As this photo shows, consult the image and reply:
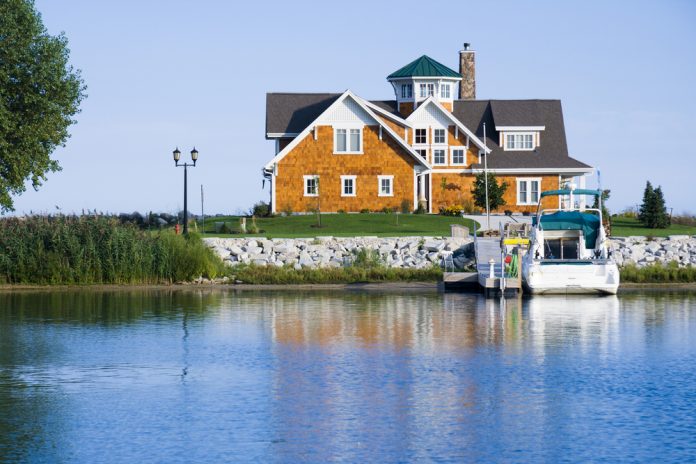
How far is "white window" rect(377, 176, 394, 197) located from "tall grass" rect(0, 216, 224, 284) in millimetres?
28735

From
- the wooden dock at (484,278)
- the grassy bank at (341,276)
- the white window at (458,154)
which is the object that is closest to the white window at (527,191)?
the white window at (458,154)

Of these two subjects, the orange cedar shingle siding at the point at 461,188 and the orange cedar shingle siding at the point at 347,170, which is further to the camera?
the orange cedar shingle siding at the point at 461,188

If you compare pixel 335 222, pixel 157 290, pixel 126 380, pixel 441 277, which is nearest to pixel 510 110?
pixel 335 222

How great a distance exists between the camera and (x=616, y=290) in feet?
123

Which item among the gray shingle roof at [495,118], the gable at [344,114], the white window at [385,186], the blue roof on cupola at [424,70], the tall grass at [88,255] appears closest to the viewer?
the tall grass at [88,255]

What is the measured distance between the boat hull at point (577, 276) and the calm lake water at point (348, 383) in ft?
10.5

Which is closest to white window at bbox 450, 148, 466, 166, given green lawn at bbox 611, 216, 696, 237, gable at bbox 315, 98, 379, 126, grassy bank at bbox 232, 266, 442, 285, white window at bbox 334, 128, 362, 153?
gable at bbox 315, 98, 379, 126

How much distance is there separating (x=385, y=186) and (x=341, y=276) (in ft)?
91.7

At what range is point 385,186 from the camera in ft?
226

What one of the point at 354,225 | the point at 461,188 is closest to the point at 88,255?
the point at 354,225

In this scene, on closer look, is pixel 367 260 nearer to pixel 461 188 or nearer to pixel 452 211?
pixel 452 211

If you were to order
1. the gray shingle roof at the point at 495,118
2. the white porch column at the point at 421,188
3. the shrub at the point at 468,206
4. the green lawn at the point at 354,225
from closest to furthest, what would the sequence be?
the green lawn at the point at 354,225 < the shrub at the point at 468,206 < the gray shingle roof at the point at 495,118 < the white porch column at the point at 421,188

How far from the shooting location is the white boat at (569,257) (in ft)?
121

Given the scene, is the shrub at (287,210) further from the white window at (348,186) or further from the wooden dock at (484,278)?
the wooden dock at (484,278)
